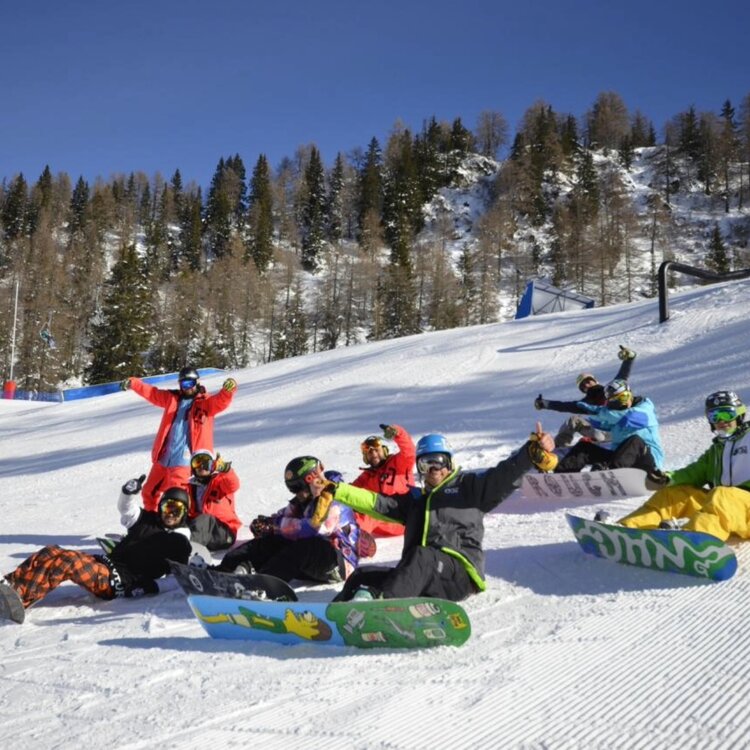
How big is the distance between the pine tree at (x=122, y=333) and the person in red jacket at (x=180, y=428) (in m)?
38.1

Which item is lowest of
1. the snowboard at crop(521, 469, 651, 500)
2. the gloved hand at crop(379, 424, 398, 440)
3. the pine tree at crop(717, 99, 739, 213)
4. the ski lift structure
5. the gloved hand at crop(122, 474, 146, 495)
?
the snowboard at crop(521, 469, 651, 500)

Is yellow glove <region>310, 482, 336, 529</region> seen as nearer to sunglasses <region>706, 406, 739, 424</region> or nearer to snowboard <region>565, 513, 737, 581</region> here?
snowboard <region>565, 513, 737, 581</region>

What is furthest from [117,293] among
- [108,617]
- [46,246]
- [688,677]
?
[688,677]

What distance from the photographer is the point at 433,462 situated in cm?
385

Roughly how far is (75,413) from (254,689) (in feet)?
54.2

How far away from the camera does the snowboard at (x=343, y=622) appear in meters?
2.84

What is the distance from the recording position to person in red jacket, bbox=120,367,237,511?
5918 millimetres

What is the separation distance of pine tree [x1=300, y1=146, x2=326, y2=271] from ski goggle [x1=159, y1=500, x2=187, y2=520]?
60.1m

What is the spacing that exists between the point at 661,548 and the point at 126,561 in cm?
359

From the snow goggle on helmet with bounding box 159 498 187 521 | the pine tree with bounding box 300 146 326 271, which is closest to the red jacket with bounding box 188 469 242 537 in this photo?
the snow goggle on helmet with bounding box 159 498 187 521

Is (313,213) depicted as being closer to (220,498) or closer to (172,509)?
(220,498)

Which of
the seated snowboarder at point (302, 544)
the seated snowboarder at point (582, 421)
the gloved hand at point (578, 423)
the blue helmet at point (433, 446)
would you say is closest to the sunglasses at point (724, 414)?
the blue helmet at point (433, 446)

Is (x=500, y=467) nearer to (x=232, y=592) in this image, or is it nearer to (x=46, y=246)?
(x=232, y=592)

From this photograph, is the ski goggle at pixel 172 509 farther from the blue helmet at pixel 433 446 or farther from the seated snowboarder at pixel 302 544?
the blue helmet at pixel 433 446
